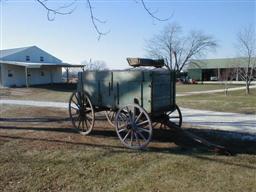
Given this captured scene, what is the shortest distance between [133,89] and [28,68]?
31237mm

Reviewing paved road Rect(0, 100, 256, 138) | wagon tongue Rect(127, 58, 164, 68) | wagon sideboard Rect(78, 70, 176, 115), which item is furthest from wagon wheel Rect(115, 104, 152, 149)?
paved road Rect(0, 100, 256, 138)

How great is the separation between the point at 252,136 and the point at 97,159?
4267 mm

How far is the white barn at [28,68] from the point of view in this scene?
34656mm

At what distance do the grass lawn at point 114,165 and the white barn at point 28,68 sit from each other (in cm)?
2648

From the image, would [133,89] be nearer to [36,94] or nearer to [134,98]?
[134,98]

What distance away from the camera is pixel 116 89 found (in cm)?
755

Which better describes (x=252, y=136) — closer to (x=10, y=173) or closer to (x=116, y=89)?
(x=116, y=89)

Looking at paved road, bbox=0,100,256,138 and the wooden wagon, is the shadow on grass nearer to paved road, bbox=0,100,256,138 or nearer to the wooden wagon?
the wooden wagon

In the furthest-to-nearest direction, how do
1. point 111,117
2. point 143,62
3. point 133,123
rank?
point 111,117 → point 143,62 → point 133,123

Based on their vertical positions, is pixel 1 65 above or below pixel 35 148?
above

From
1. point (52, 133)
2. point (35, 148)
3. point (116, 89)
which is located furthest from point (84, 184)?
point (52, 133)

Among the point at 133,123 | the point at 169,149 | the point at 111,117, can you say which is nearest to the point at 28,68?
the point at 111,117

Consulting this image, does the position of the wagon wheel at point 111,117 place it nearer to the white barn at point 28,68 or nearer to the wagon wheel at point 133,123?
the wagon wheel at point 133,123

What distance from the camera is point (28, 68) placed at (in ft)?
119
